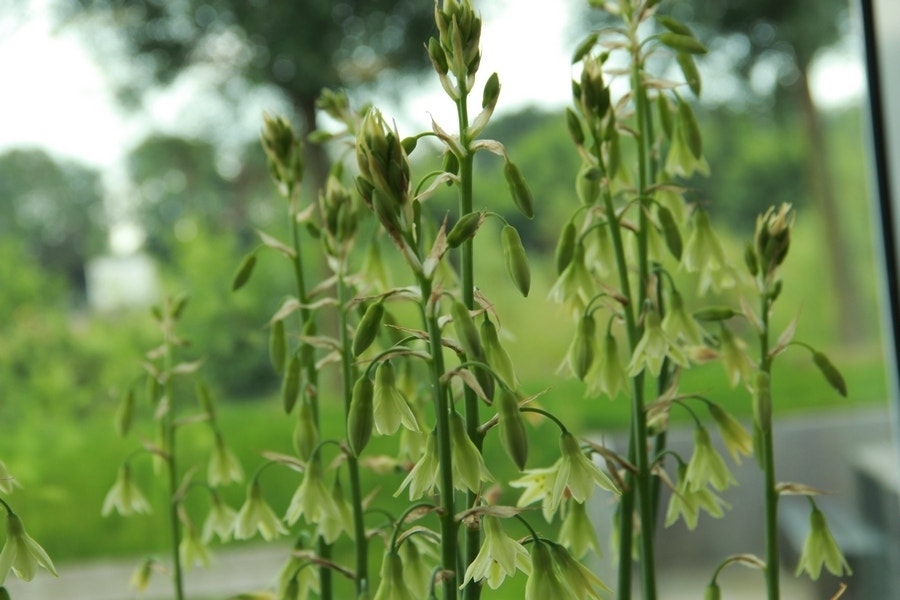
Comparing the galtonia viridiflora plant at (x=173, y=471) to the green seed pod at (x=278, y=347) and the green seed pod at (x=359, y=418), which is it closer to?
the green seed pod at (x=278, y=347)

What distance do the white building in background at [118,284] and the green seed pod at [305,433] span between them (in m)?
0.67

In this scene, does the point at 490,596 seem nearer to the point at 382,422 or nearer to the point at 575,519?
the point at 575,519

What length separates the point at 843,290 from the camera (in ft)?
4.78

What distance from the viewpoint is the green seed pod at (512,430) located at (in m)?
0.43

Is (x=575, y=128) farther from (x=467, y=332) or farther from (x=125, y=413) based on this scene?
(x=125, y=413)

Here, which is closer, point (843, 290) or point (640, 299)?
point (640, 299)

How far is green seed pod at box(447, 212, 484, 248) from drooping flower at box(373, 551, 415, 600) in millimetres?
153

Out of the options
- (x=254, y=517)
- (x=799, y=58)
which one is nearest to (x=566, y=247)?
(x=254, y=517)

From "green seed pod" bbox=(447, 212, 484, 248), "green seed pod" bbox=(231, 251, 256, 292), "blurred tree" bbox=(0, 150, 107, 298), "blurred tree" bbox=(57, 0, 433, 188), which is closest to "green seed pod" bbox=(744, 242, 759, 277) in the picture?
"green seed pod" bbox=(447, 212, 484, 248)

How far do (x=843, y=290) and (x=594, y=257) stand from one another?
38.0 inches

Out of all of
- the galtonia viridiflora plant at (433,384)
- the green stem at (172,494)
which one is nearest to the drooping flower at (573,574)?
the galtonia viridiflora plant at (433,384)

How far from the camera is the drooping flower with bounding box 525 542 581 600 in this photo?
44 centimetres

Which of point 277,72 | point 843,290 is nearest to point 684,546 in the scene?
point 843,290

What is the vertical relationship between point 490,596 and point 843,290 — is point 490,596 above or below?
below
